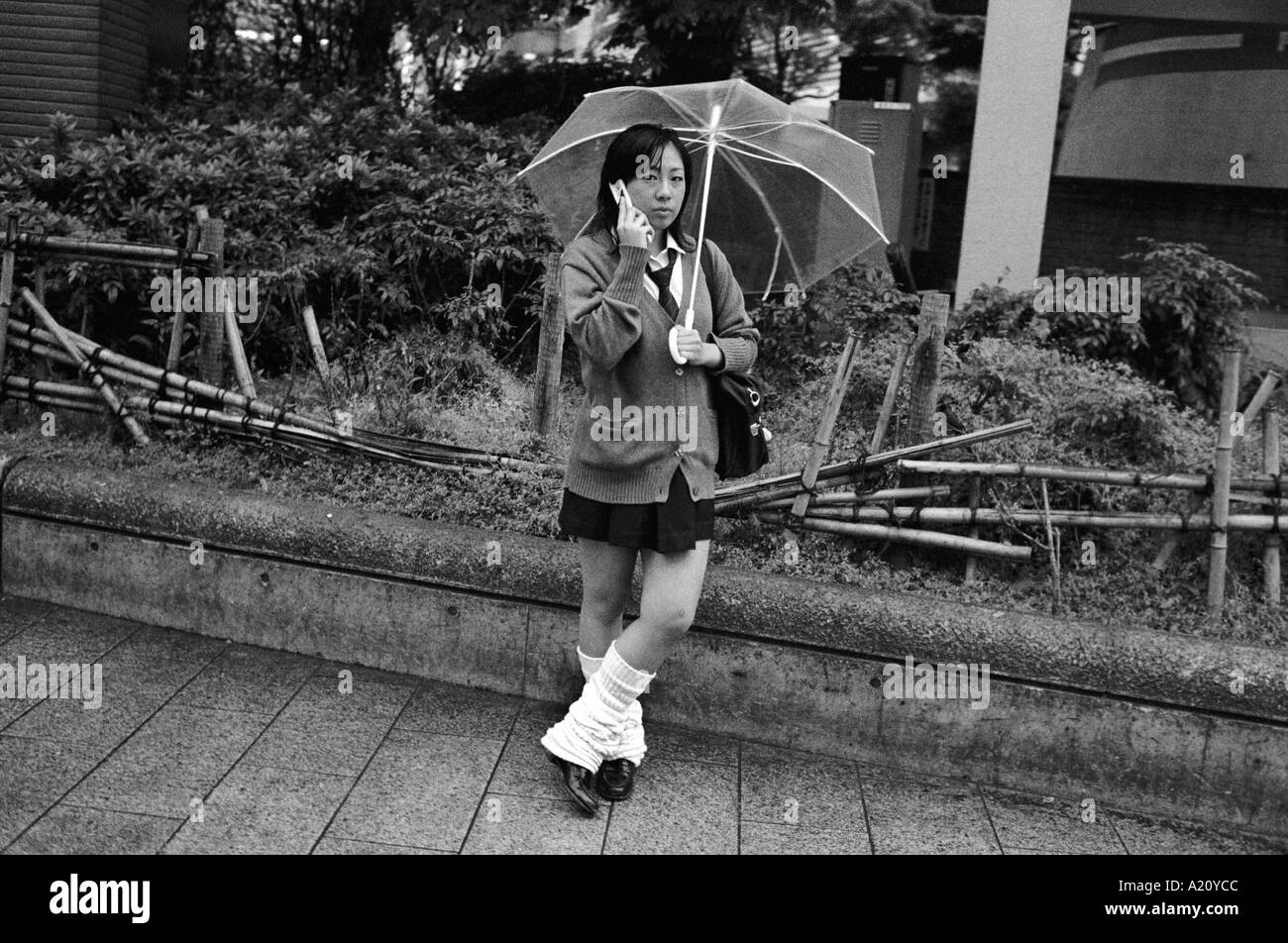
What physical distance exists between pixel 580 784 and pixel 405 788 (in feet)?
1.74

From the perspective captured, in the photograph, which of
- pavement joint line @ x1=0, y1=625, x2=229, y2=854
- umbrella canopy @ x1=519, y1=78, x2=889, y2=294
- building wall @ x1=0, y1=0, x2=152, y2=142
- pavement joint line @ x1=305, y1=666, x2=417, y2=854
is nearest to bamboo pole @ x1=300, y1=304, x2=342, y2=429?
pavement joint line @ x1=0, y1=625, x2=229, y2=854

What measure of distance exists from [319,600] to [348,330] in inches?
84.0

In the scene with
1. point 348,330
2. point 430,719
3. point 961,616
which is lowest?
point 430,719

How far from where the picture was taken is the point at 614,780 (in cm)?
362

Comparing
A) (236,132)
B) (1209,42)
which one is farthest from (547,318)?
(1209,42)

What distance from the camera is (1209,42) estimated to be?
7695 millimetres

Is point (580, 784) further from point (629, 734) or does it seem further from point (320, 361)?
point (320, 361)

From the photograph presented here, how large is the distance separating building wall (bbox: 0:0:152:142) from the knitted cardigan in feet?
18.3

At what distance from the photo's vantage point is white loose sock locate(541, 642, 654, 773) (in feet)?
11.4

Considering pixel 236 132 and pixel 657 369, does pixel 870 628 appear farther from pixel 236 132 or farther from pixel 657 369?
pixel 236 132

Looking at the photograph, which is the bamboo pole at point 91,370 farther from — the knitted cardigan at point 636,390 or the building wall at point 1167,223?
the building wall at point 1167,223

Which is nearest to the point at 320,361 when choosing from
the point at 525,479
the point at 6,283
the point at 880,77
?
the point at 525,479


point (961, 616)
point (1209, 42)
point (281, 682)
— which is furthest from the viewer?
point (1209, 42)

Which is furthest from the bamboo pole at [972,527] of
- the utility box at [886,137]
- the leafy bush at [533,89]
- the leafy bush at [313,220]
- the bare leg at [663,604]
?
the leafy bush at [533,89]
